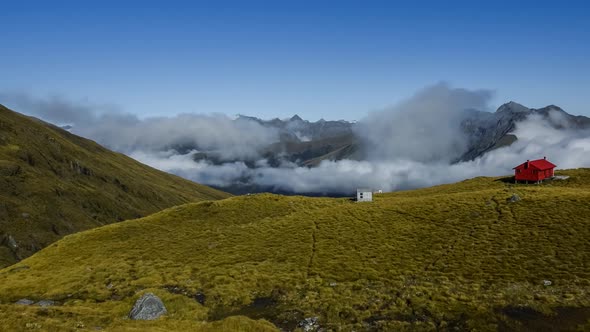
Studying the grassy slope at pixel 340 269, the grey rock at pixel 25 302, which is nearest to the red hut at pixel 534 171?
the grassy slope at pixel 340 269

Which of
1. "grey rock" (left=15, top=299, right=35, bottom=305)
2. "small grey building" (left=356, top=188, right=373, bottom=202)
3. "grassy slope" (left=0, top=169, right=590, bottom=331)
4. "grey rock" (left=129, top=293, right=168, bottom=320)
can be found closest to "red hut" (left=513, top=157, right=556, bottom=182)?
"grassy slope" (left=0, top=169, right=590, bottom=331)

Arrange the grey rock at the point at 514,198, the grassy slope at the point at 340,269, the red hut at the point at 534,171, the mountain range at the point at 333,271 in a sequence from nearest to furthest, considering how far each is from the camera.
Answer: the mountain range at the point at 333,271, the grassy slope at the point at 340,269, the grey rock at the point at 514,198, the red hut at the point at 534,171

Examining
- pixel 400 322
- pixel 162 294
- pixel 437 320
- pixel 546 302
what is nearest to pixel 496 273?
pixel 546 302

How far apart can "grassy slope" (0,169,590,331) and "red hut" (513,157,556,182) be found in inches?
1009

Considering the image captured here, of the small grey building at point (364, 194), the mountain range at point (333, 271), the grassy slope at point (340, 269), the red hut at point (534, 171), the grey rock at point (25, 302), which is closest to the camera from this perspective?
the mountain range at point (333, 271)

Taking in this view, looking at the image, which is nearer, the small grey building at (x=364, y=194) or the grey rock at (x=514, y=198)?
the grey rock at (x=514, y=198)

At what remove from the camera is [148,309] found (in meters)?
44.2

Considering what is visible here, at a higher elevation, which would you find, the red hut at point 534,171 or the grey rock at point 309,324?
the red hut at point 534,171

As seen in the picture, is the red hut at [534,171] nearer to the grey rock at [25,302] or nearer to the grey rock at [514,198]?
the grey rock at [514,198]

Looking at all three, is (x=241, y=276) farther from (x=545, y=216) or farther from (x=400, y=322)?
(x=545, y=216)

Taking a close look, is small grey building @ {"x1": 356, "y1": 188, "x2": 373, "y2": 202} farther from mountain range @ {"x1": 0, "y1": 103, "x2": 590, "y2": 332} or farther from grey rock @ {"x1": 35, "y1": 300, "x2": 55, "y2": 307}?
grey rock @ {"x1": 35, "y1": 300, "x2": 55, "y2": 307}

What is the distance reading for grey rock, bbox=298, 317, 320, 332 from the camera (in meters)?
41.4

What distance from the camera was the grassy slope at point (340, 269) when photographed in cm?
4147

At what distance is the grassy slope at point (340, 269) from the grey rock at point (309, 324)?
0.79m
